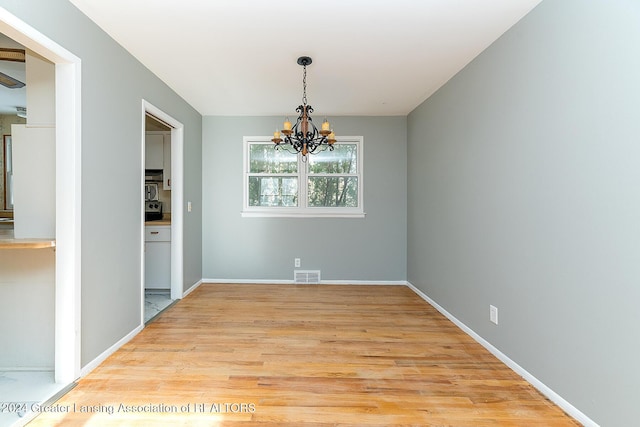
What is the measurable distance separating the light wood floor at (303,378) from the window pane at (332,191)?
1.81 m

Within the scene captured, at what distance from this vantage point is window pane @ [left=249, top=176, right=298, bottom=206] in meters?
4.56

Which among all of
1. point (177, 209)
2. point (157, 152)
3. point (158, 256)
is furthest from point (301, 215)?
point (157, 152)

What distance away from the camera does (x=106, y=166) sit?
232 centimetres

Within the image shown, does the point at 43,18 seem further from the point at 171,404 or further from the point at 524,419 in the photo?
the point at 524,419

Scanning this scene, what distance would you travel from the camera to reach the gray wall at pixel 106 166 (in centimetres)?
199

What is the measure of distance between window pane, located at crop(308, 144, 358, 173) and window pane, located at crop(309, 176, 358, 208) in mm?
122

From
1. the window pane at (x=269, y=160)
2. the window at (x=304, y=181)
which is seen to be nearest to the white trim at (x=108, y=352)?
the window at (x=304, y=181)

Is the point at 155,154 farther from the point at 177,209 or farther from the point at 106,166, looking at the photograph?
the point at 106,166

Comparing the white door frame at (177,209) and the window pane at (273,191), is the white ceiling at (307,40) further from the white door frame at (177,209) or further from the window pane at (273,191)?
the window pane at (273,191)

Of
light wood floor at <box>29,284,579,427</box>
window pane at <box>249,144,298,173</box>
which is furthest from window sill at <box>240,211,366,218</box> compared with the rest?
light wood floor at <box>29,284,579,427</box>

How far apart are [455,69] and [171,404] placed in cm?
353

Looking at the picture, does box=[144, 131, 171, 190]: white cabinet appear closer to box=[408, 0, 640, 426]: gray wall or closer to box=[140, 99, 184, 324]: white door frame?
box=[140, 99, 184, 324]: white door frame

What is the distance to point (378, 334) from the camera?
2789mm

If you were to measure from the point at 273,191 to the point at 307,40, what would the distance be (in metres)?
2.49
